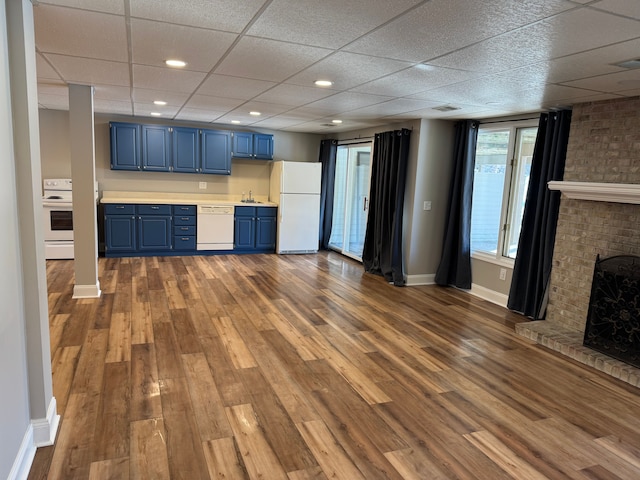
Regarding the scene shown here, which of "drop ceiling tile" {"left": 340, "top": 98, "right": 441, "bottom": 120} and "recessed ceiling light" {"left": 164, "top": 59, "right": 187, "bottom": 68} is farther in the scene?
"drop ceiling tile" {"left": 340, "top": 98, "right": 441, "bottom": 120}

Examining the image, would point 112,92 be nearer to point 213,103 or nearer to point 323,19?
point 213,103

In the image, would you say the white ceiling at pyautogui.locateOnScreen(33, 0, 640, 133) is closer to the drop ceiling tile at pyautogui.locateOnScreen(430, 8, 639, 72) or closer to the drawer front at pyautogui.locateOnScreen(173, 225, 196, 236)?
the drop ceiling tile at pyautogui.locateOnScreen(430, 8, 639, 72)

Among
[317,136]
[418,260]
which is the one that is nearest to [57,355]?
[418,260]

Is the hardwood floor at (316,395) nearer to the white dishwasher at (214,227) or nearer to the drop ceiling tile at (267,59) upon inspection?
the drop ceiling tile at (267,59)

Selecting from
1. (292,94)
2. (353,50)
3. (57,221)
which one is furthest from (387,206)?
(57,221)

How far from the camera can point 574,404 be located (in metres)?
3.00

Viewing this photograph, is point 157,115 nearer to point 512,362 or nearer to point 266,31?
point 266,31

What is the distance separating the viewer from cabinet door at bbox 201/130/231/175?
743cm

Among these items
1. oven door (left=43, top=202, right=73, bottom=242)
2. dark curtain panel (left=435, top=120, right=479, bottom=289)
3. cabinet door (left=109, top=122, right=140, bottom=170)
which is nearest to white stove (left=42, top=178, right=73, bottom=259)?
oven door (left=43, top=202, right=73, bottom=242)

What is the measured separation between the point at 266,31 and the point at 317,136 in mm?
6115

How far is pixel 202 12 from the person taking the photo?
2.22 metres

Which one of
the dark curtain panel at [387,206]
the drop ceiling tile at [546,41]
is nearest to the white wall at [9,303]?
the drop ceiling tile at [546,41]

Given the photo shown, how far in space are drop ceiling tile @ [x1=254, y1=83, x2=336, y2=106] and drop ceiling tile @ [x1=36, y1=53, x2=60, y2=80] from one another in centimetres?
180

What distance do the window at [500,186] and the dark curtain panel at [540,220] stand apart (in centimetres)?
37
